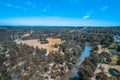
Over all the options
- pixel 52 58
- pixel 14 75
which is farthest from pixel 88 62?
pixel 14 75

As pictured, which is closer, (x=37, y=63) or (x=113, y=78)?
(x=113, y=78)

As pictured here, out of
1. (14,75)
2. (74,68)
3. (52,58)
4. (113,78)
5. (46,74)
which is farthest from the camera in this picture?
(52,58)

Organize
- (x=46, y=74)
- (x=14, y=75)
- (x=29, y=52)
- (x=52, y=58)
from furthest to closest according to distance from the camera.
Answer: (x=29, y=52)
(x=52, y=58)
(x=46, y=74)
(x=14, y=75)

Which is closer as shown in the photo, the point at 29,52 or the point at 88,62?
the point at 88,62

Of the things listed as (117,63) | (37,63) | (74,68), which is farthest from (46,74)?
(117,63)

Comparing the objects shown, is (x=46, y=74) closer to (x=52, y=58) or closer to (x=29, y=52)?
(x=52, y=58)

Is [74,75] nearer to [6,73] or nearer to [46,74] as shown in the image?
[46,74]

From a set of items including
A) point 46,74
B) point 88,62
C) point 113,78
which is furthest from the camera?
point 88,62

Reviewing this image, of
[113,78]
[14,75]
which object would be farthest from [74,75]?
[14,75]

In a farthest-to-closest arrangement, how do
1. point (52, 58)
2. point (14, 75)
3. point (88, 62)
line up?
point (52, 58) → point (88, 62) → point (14, 75)
